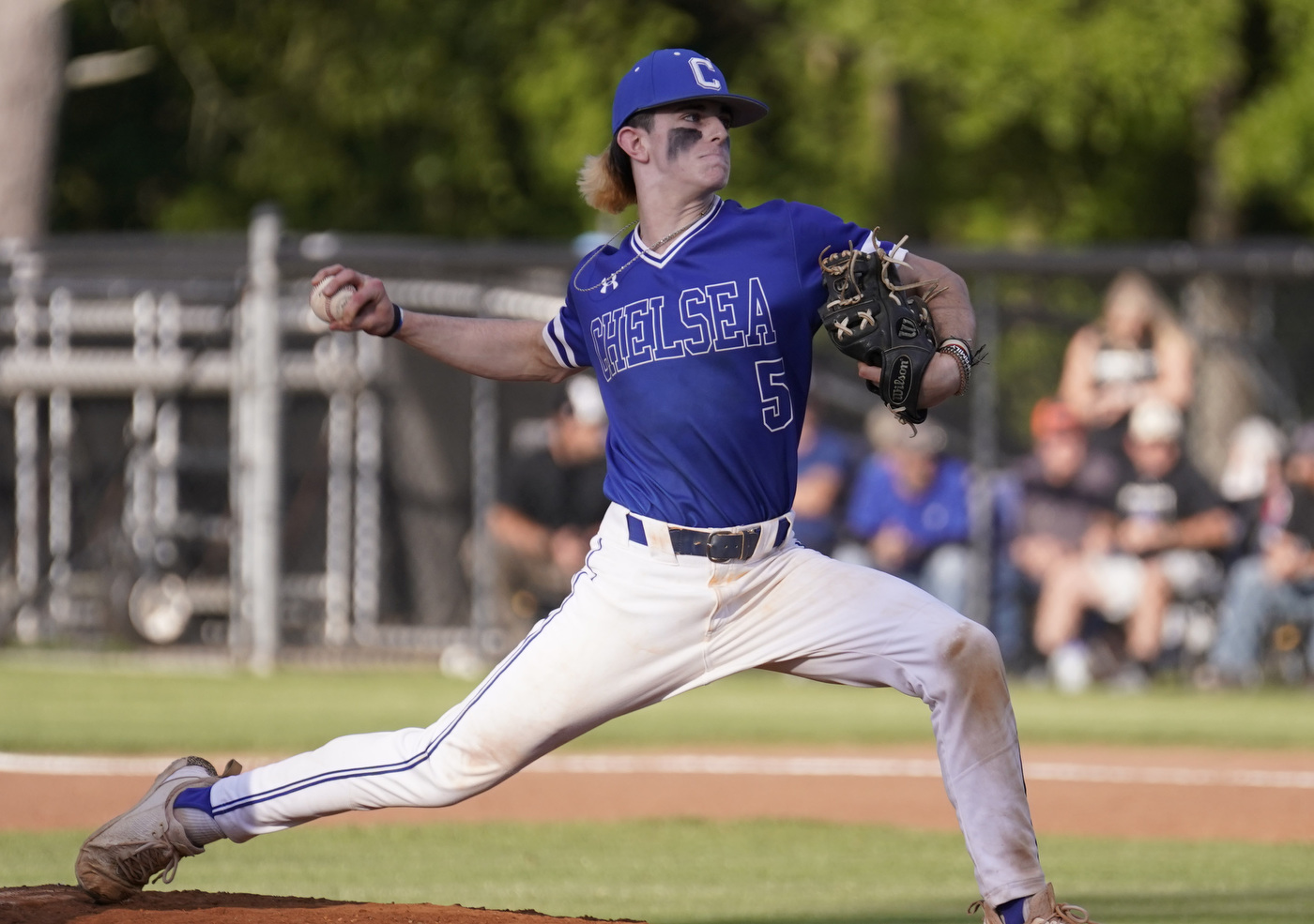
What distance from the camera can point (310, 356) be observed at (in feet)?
42.0

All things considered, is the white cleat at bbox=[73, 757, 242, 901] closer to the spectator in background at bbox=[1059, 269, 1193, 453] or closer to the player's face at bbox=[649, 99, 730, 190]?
the player's face at bbox=[649, 99, 730, 190]

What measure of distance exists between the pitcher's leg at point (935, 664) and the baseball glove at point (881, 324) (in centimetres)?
43

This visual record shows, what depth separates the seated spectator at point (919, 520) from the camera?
38.1 feet

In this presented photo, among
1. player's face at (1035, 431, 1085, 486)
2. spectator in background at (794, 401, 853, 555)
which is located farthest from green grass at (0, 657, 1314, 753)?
player's face at (1035, 431, 1085, 486)

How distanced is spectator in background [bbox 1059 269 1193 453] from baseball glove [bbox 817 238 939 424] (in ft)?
25.4

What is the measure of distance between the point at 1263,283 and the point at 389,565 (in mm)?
6214

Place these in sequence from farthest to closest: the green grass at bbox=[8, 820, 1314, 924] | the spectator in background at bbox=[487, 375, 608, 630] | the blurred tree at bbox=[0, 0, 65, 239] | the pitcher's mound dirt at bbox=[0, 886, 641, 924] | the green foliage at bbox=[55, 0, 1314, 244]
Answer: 1. the green foliage at bbox=[55, 0, 1314, 244]
2. the blurred tree at bbox=[0, 0, 65, 239]
3. the spectator in background at bbox=[487, 375, 608, 630]
4. the green grass at bbox=[8, 820, 1314, 924]
5. the pitcher's mound dirt at bbox=[0, 886, 641, 924]

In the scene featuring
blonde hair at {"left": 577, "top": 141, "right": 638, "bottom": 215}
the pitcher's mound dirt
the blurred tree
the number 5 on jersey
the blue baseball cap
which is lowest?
the pitcher's mound dirt

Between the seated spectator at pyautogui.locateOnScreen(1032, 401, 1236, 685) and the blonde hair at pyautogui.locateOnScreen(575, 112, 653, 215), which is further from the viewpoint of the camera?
the seated spectator at pyautogui.locateOnScreen(1032, 401, 1236, 685)

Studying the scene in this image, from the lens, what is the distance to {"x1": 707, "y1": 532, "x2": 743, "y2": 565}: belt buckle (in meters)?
4.28

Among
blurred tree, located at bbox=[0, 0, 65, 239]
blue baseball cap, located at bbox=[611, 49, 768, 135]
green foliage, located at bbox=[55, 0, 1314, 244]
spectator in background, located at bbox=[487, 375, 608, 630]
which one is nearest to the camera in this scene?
blue baseball cap, located at bbox=[611, 49, 768, 135]

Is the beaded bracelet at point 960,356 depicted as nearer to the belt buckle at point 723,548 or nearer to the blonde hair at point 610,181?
the belt buckle at point 723,548

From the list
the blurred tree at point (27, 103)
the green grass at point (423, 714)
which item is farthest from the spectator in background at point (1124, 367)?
the blurred tree at point (27, 103)

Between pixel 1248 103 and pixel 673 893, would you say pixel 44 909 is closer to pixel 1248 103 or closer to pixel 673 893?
pixel 673 893
